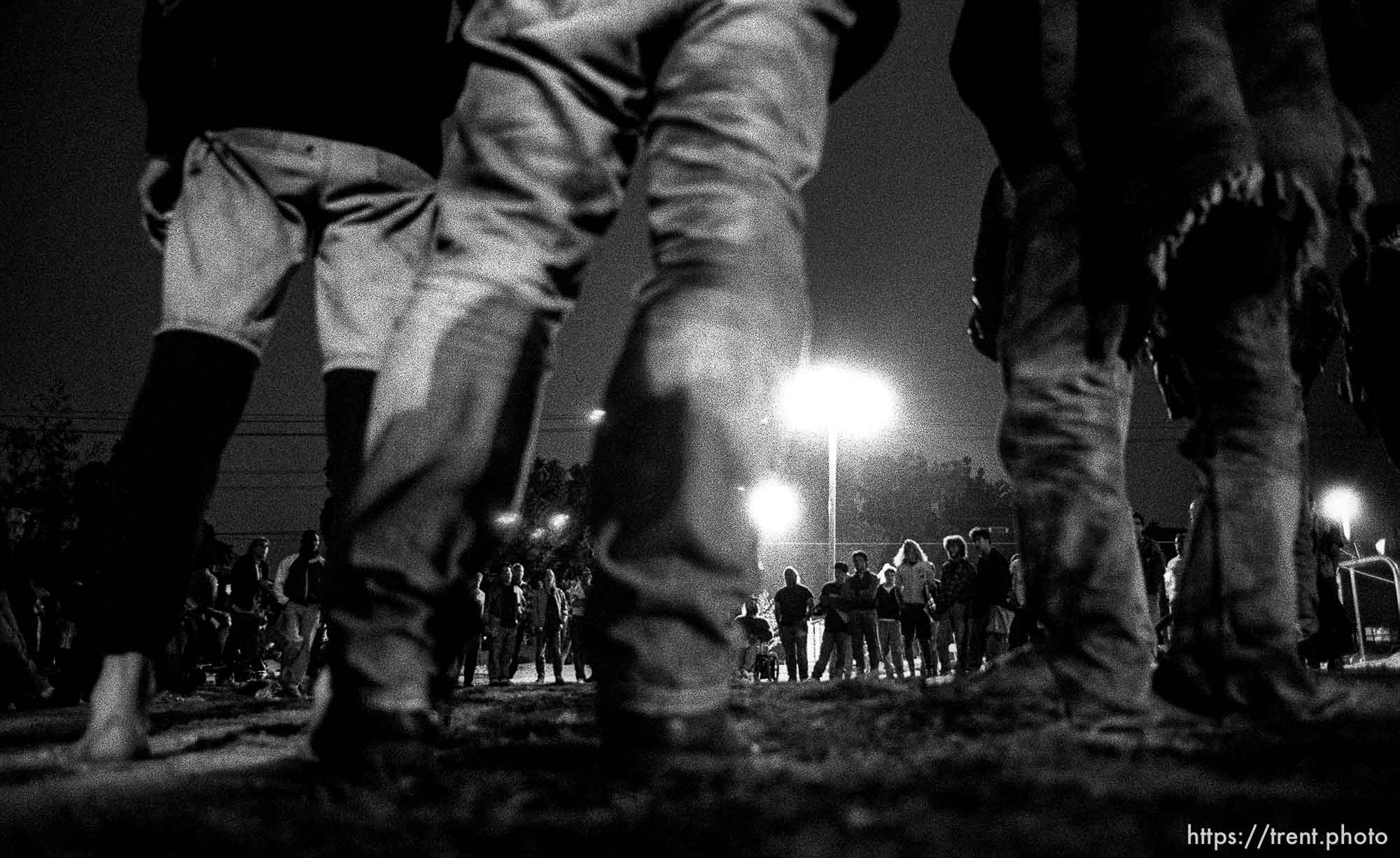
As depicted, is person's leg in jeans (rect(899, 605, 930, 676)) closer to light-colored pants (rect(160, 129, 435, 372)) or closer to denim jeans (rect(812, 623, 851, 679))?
denim jeans (rect(812, 623, 851, 679))

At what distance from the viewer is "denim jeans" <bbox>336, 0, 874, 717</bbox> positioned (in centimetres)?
147

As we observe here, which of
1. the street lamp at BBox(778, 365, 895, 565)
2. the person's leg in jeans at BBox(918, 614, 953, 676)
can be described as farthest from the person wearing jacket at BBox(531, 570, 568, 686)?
the street lamp at BBox(778, 365, 895, 565)

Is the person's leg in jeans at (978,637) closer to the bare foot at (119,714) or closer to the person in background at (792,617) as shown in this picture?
the person in background at (792,617)

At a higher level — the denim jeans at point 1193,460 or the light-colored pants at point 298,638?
the denim jeans at point 1193,460

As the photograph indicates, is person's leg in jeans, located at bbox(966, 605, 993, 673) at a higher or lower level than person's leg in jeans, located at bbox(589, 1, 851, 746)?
lower

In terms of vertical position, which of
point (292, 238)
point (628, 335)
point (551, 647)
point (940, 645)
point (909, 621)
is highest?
point (292, 238)

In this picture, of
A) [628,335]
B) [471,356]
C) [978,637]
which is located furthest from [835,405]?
[471,356]

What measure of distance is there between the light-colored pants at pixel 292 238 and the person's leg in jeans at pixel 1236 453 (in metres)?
1.99

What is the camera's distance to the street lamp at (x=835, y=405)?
2423cm

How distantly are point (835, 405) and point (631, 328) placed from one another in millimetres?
23074

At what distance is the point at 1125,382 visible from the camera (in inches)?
107

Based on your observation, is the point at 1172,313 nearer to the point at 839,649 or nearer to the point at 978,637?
the point at 978,637

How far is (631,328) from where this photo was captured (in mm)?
1648

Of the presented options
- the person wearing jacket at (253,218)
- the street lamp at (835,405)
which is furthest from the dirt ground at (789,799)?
the street lamp at (835,405)
